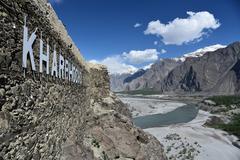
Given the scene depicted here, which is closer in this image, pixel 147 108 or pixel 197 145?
pixel 197 145

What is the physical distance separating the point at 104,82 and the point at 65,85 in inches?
525

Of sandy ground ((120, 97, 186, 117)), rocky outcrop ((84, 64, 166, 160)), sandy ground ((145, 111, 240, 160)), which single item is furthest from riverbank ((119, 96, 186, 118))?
rocky outcrop ((84, 64, 166, 160))

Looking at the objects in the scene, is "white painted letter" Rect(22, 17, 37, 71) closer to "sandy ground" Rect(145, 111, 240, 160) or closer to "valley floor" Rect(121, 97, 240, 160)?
"valley floor" Rect(121, 97, 240, 160)

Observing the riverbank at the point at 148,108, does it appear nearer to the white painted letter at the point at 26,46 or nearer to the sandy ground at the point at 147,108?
the sandy ground at the point at 147,108

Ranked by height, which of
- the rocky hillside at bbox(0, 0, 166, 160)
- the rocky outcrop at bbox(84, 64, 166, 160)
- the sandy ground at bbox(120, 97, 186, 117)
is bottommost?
the sandy ground at bbox(120, 97, 186, 117)

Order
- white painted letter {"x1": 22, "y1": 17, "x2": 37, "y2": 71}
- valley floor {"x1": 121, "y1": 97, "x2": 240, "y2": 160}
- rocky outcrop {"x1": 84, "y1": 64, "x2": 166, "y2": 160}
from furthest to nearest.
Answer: valley floor {"x1": 121, "y1": 97, "x2": 240, "y2": 160}, rocky outcrop {"x1": 84, "y1": 64, "x2": 166, "y2": 160}, white painted letter {"x1": 22, "y1": 17, "x2": 37, "y2": 71}

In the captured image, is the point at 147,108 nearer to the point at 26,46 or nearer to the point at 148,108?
the point at 148,108

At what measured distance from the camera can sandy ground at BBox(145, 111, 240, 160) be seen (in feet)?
113

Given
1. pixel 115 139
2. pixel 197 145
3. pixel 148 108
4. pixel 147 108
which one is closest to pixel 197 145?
pixel 197 145

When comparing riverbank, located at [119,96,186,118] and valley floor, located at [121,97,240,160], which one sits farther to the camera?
riverbank, located at [119,96,186,118]

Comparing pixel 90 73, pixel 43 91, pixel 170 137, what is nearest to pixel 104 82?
pixel 90 73

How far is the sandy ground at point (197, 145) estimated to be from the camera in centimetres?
3438

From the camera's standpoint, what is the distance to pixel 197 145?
39.8 metres

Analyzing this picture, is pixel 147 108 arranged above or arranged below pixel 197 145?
above
